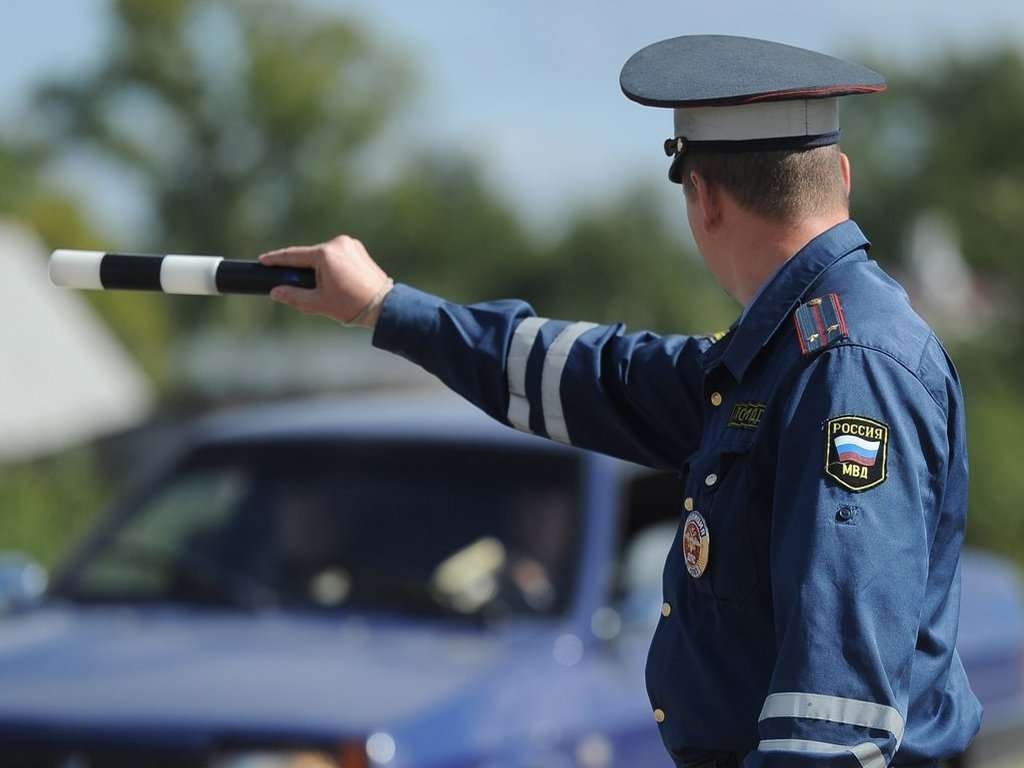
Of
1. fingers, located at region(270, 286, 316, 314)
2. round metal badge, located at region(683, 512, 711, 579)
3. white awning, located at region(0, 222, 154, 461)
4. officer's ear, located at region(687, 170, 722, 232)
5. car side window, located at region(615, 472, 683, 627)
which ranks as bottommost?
white awning, located at region(0, 222, 154, 461)

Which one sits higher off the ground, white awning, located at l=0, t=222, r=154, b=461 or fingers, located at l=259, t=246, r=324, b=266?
fingers, located at l=259, t=246, r=324, b=266

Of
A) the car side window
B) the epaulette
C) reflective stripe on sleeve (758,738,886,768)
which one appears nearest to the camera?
reflective stripe on sleeve (758,738,886,768)

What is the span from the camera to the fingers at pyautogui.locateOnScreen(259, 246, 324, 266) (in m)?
2.65

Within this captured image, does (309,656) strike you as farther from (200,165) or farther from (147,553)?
(200,165)

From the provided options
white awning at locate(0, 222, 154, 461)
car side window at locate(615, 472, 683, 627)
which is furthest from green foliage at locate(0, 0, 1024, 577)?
car side window at locate(615, 472, 683, 627)

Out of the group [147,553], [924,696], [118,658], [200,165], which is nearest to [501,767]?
[118,658]

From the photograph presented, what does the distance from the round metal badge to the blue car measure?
1685 millimetres

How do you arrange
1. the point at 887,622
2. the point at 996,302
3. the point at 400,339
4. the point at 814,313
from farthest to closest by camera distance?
the point at 996,302, the point at 400,339, the point at 814,313, the point at 887,622

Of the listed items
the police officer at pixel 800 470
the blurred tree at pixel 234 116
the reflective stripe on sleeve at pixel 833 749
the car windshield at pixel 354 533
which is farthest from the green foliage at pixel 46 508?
the blurred tree at pixel 234 116

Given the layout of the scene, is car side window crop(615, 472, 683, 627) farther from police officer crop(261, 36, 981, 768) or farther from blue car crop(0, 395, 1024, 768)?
police officer crop(261, 36, 981, 768)

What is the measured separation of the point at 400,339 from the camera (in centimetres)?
271

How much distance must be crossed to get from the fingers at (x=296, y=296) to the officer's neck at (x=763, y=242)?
0.70 metres

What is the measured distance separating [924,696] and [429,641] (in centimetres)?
235

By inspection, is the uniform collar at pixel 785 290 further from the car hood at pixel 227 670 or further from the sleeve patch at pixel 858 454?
the car hood at pixel 227 670
